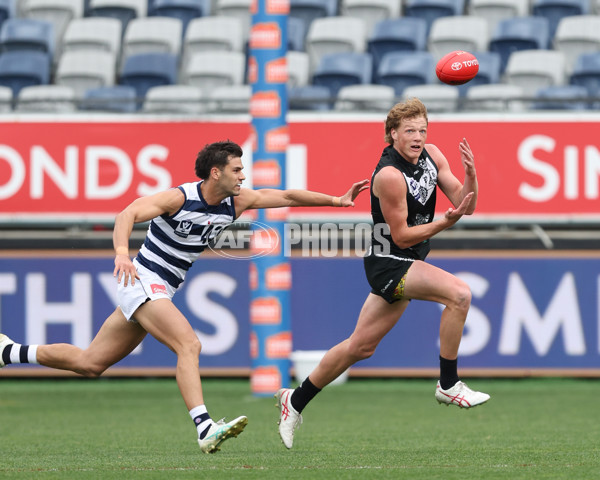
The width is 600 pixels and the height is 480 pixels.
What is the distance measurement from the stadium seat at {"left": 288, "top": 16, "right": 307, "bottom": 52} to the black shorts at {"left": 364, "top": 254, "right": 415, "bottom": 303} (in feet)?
30.5

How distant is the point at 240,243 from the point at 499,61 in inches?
189

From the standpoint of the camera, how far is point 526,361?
13305 mm

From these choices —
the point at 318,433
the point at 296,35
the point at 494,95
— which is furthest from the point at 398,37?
the point at 318,433

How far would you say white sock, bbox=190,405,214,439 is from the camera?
6.73m

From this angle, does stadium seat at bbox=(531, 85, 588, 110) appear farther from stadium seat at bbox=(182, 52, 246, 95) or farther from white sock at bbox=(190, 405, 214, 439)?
white sock at bbox=(190, 405, 214, 439)

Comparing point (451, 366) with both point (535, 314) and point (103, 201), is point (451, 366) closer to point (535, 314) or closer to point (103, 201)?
point (535, 314)

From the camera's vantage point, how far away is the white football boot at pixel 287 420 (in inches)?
294

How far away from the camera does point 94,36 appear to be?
15977mm

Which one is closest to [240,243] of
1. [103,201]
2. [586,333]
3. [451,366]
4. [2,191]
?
[103,201]

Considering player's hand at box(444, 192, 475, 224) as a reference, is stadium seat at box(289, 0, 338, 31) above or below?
above

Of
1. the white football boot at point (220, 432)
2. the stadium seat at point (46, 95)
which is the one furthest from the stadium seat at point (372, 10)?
the white football boot at point (220, 432)

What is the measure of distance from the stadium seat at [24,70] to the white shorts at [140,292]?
916cm

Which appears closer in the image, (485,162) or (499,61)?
(485,162)

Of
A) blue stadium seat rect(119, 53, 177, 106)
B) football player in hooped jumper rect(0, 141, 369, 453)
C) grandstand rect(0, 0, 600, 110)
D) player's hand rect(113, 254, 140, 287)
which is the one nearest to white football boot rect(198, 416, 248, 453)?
football player in hooped jumper rect(0, 141, 369, 453)
